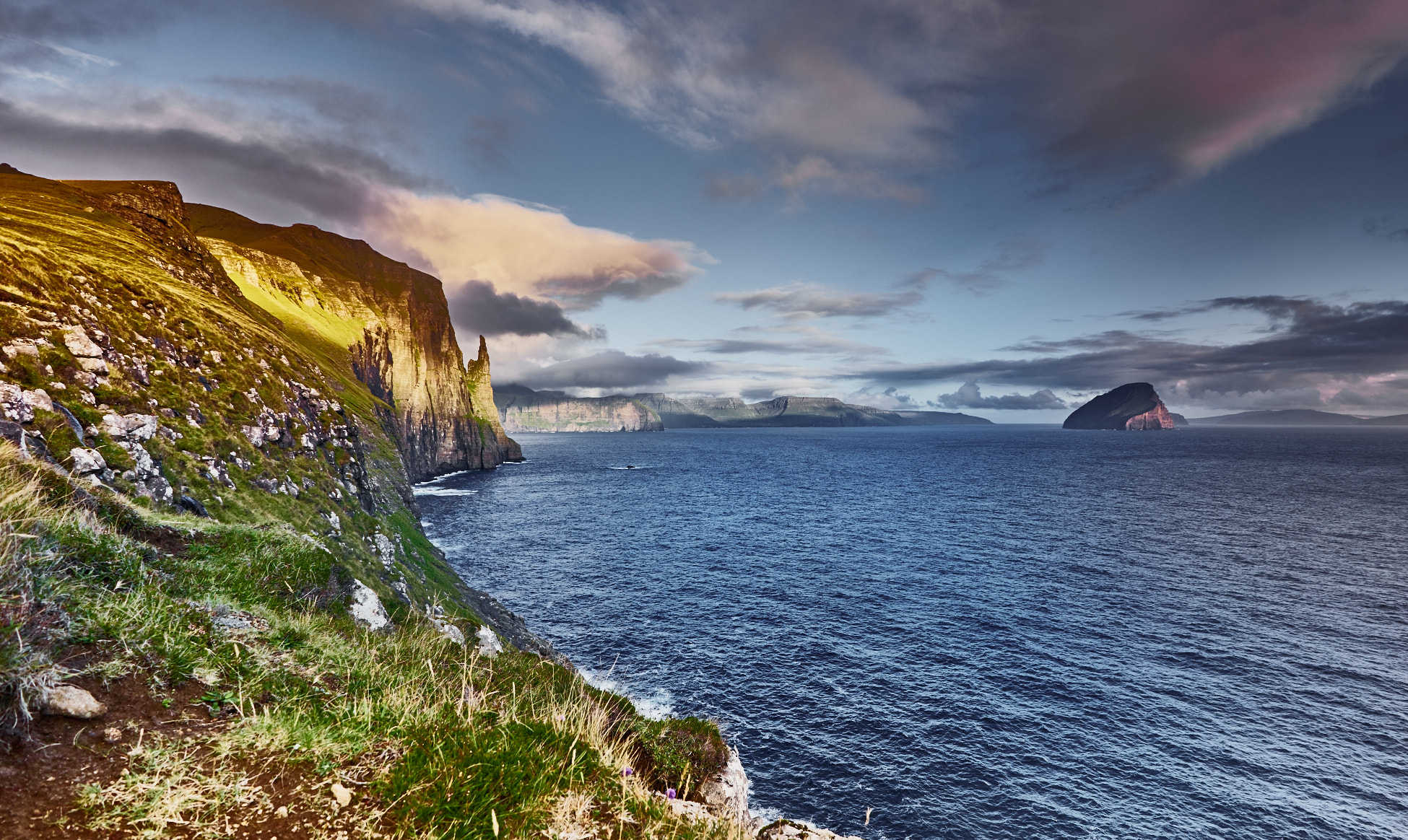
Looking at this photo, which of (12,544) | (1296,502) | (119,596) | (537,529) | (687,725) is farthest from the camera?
(1296,502)

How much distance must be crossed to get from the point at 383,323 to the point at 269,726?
136 m

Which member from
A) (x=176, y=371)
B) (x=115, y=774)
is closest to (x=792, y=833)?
(x=115, y=774)

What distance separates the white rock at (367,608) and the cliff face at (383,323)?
82.1m

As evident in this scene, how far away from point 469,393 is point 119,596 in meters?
182

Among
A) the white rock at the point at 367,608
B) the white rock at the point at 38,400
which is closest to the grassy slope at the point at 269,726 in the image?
the white rock at the point at 367,608

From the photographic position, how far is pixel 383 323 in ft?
400

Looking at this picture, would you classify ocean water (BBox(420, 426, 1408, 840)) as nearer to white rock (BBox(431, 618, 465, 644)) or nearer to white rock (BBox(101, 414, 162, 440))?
white rock (BBox(431, 618, 465, 644))

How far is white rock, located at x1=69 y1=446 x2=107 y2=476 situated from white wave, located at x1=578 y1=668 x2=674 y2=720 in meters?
23.3

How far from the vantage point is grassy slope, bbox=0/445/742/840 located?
4516 millimetres

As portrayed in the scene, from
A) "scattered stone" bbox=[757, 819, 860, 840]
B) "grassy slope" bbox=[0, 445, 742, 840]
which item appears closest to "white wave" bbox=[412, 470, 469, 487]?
"grassy slope" bbox=[0, 445, 742, 840]

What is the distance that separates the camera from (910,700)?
113ft

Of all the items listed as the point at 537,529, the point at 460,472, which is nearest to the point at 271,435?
the point at 537,529

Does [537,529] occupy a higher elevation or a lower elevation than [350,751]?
lower

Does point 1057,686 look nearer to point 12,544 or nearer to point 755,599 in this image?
point 755,599
